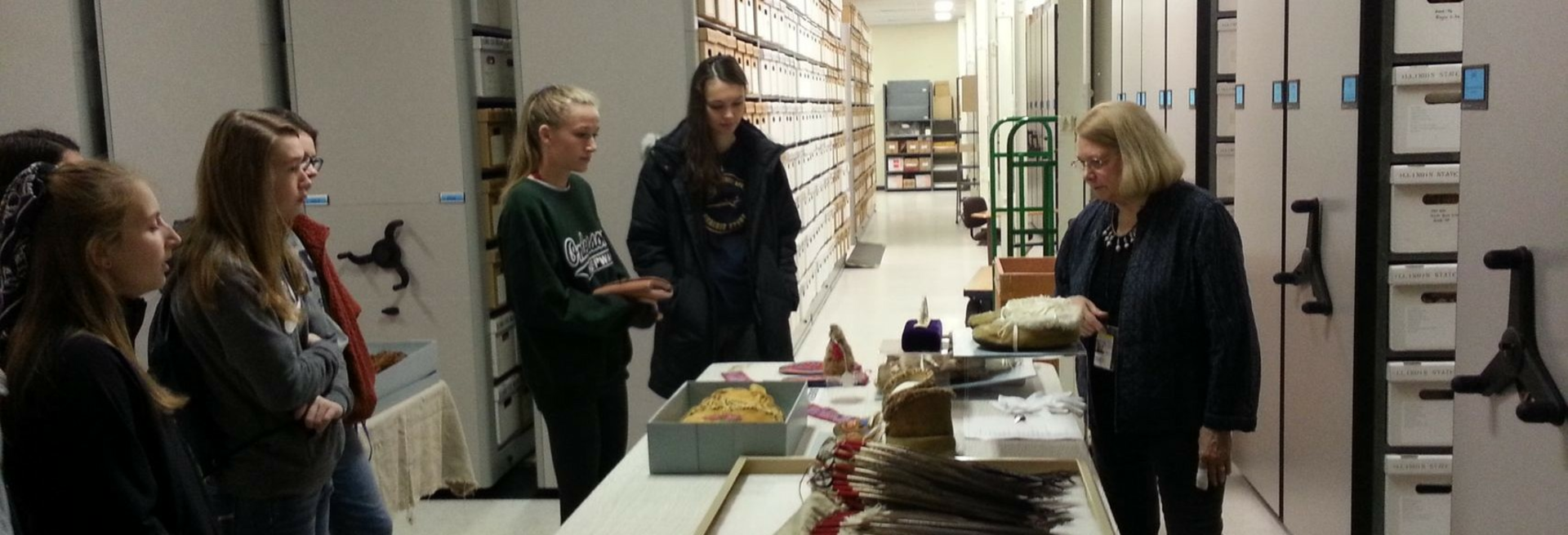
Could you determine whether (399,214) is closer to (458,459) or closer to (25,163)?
(458,459)

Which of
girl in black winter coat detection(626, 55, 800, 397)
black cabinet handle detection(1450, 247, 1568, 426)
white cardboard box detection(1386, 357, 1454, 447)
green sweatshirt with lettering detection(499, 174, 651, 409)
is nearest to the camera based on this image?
black cabinet handle detection(1450, 247, 1568, 426)

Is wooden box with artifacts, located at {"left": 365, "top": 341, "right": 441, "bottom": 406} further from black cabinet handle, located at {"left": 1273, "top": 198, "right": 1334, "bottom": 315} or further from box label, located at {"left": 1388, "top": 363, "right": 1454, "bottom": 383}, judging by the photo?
box label, located at {"left": 1388, "top": 363, "right": 1454, "bottom": 383}

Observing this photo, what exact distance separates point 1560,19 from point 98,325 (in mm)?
2267

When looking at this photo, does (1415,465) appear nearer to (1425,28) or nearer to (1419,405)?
(1419,405)

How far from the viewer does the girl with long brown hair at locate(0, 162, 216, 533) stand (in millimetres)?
1771

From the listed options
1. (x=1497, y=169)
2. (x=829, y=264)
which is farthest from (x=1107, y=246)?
(x=829, y=264)

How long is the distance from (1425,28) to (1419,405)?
1.04 meters

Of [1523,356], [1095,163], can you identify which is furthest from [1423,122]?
[1523,356]

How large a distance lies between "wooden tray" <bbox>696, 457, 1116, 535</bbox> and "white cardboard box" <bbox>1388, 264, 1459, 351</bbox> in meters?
1.80

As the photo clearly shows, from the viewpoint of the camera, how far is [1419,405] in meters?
3.55

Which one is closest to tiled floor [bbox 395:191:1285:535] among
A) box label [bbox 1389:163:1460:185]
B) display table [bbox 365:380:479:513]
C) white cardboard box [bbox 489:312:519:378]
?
display table [bbox 365:380:479:513]

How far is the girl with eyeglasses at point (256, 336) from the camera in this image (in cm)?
226

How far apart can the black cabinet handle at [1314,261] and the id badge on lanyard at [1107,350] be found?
114 cm

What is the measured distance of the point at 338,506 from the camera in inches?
109
